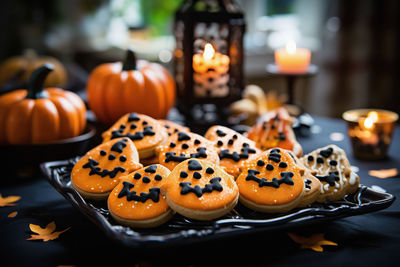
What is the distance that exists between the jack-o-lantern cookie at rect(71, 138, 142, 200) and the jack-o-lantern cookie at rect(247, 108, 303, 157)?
0.43 meters

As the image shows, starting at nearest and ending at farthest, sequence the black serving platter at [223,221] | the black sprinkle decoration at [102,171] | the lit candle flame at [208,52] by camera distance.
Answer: the black serving platter at [223,221] < the black sprinkle decoration at [102,171] < the lit candle flame at [208,52]

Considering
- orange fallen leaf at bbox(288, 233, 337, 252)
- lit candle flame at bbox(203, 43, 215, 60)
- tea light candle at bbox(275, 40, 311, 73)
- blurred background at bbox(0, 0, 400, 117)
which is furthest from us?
blurred background at bbox(0, 0, 400, 117)

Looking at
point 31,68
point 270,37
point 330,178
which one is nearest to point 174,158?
point 330,178

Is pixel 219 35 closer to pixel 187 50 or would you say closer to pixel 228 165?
pixel 187 50

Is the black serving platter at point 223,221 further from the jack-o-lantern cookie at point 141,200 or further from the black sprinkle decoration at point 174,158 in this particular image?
the black sprinkle decoration at point 174,158

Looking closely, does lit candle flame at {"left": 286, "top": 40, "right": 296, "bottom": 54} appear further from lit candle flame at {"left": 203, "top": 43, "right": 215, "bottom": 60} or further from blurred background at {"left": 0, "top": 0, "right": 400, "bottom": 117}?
blurred background at {"left": 0, "top": 0, "right": 400, "bottom": 117}

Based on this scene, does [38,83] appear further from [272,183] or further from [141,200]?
[272,183]

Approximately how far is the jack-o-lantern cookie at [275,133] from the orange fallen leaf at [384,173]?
0.26 meters

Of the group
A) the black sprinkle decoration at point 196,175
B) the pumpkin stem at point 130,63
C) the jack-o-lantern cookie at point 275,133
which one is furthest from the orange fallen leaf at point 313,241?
the pumpkin stem at point 130,63

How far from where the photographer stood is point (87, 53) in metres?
3.81

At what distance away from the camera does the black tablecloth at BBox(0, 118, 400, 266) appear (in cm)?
81

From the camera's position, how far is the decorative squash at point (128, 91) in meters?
1.60

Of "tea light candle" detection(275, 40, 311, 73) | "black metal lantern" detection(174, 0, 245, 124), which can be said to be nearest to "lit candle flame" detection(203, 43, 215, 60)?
"black metal lantern" detection(174, 0, 245, 124)

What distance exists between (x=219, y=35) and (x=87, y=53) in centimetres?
257
